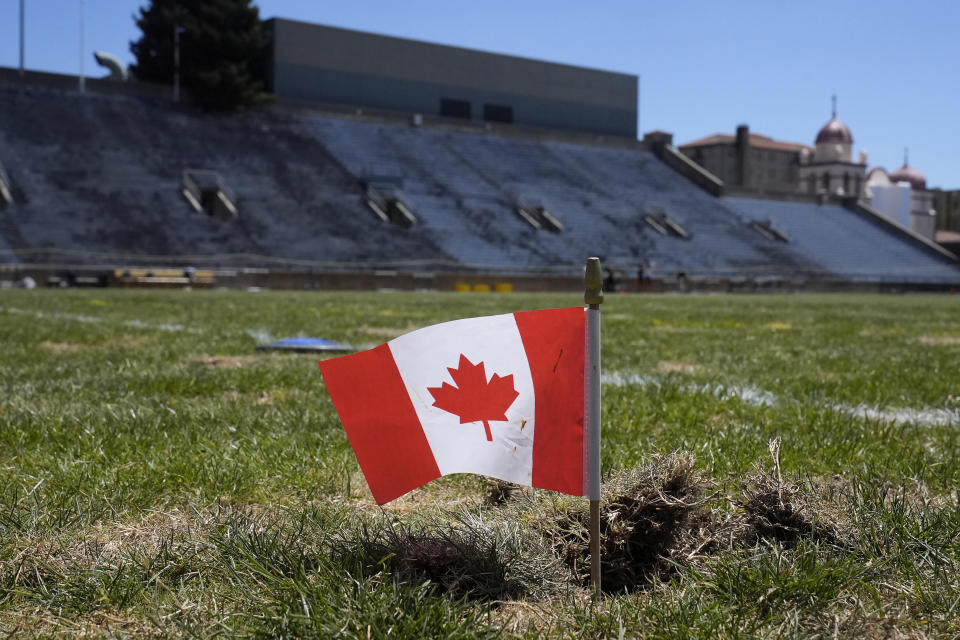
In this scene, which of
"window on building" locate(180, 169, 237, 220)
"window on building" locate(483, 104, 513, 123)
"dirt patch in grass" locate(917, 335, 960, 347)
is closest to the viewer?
"dirt patch in grass" locate(917, 335, 960, 347)

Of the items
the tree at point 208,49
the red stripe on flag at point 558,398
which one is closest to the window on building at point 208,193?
the tree at point 208,49

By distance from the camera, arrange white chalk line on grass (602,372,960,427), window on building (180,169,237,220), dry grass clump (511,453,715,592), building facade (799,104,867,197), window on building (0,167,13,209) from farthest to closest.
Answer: building facade (799,104,867,197) → window on building (180,169,237,220) → window on building (0,167,13,209) → white chalk line on grass (602,372,960,427) → dry grass clump (511,453,715,592)

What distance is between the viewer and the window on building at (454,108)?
1864 inches

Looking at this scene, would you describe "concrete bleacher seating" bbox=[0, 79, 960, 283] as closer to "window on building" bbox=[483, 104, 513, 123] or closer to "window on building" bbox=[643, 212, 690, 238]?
"window on building" bbox=[643, 212, 690, 238]

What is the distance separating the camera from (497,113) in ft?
161

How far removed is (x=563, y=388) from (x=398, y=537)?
548 mm

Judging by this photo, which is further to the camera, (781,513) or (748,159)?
(748,159)

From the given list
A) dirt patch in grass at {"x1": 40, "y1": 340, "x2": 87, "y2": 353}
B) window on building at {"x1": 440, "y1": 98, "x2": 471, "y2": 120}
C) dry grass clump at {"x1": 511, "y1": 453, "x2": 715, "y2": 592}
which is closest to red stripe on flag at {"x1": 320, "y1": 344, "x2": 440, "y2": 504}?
dry grass clump at {"x1": 511, "y1": 453, "x2": 715, "y2": 592}

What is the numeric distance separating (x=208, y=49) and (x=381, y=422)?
41.0 metres

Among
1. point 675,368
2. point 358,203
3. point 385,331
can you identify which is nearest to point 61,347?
point 385,331

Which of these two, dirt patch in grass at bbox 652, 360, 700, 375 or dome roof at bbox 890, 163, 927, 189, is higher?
dome roof at bbox 890, 163, 927, 189

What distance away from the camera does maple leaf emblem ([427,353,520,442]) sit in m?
1.75

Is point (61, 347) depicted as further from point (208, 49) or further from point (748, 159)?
point (748, 159)

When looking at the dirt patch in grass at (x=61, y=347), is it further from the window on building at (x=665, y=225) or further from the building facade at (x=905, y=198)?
the building facade at (x=905, y=198)
